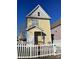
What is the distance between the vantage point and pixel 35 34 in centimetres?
162

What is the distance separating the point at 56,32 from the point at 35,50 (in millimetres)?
312

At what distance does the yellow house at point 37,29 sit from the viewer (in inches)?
63.5

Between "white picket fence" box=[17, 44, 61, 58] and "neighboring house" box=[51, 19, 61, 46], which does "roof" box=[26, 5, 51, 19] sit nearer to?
"neighboring house" box=[51, 19, 61, 46]

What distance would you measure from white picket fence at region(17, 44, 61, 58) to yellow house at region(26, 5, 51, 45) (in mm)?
56

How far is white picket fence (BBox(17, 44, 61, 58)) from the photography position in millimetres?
1594

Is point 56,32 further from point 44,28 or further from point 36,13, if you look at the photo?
point 36,13

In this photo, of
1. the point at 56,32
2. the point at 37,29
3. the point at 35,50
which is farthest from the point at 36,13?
the point at 35,50

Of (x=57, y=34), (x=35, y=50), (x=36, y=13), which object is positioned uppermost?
(x=36, y=13)

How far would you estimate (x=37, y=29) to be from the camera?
1.62 m

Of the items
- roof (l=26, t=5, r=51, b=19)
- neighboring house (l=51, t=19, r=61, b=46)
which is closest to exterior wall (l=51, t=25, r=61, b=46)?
neighboring house (l=51, t=19, r=61, b=46)

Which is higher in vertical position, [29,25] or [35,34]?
[29,25]
